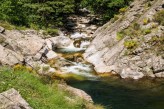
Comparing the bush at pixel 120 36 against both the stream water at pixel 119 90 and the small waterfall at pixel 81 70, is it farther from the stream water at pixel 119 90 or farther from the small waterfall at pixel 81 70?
the stream water at pixel 119 90

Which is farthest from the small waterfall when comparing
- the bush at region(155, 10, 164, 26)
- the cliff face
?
the bush at region(155, 10, 164, 26)

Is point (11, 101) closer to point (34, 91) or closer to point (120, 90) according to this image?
point (34, 91)

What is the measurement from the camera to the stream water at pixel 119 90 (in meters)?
28.5

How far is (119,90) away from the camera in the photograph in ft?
109

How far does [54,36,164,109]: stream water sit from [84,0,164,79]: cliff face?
1914 millimetres

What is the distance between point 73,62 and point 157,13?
1476 cm

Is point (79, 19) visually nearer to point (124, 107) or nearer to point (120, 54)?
point (120, 54)

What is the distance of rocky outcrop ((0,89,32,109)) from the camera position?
15.0 meters

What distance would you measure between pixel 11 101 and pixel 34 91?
3977 millimetres

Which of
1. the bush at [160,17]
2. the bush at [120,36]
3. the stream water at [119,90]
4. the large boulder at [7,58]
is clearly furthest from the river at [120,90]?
the bush at [160,17]

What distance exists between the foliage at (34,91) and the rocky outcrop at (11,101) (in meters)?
1.16

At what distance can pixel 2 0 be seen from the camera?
5600 centimetres

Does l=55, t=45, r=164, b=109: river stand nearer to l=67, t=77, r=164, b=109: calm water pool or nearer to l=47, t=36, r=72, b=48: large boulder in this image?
l=67, t=77, r=164, b=109: calm water pool

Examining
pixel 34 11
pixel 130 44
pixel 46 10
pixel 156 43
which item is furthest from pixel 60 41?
pixel 156 43
